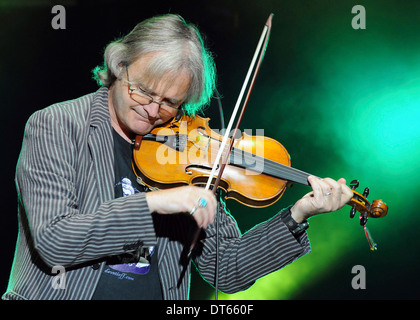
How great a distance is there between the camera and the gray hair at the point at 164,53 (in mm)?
1712

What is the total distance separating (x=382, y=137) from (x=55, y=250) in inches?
100

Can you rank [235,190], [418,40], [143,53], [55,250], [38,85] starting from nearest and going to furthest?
[55,250] → [143,53] → [235,190] → [38,85] → [418,40]

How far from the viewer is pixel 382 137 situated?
10.6 feet

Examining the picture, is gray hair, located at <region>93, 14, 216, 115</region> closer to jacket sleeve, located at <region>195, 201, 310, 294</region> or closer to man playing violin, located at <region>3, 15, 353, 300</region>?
man playing violin, located at <region>3, 15, 353, 300</region>

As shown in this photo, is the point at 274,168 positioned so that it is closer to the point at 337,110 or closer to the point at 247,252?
the point at 247,252

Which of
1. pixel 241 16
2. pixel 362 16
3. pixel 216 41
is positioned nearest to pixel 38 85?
pixel 216 41

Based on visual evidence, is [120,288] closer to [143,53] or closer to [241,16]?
[143,53]

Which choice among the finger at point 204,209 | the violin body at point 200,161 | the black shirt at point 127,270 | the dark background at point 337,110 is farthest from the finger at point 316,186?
the dark background at point 337,110

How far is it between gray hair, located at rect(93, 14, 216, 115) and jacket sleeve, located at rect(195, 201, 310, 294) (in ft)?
1.94

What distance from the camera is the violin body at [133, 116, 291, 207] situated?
1778 mm

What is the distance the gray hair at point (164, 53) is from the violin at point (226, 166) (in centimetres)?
17

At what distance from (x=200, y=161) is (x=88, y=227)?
66cm

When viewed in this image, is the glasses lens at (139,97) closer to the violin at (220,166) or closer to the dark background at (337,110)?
the violin at (220,166)

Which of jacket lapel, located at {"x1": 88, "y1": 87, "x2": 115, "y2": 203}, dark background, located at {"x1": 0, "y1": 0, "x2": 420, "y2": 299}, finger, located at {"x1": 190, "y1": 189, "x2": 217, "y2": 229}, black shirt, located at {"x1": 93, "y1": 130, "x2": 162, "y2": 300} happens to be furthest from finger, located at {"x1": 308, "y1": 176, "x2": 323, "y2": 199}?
dark background, located at {"x1": 0, "y1": 0, "x2": 420, "y2": 299}
